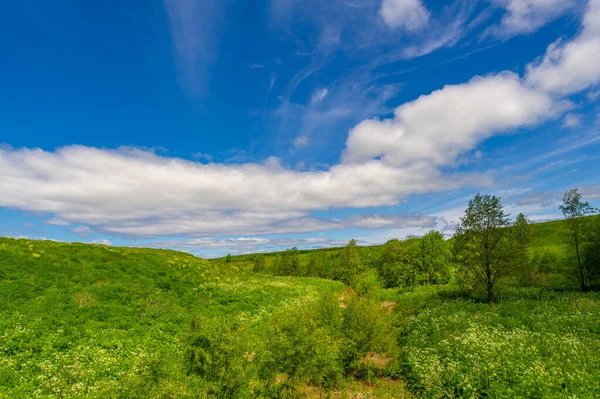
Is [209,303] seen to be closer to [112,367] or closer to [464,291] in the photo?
[112,367]

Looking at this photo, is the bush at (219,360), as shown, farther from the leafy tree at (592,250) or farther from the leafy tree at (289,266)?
the leafy tree at (289,266)

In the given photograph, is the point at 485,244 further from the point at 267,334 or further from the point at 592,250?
the point at 267,334

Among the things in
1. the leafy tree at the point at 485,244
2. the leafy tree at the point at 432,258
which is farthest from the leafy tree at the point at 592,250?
the leafy tree at the point at 432,258

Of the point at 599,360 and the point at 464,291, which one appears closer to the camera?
the point at 599,360

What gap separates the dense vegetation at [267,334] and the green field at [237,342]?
0.31 feet

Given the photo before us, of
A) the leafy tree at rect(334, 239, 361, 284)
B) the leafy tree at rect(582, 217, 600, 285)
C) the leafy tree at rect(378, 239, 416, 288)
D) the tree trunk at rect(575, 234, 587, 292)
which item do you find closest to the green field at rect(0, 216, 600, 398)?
the tree trunk at rect(575, 234, 587, 292)

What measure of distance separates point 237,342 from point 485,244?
1404 inches

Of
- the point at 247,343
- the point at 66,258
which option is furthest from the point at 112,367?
the point at 66,258

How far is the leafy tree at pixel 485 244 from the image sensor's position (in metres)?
35.3

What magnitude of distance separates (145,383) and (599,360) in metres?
24.3

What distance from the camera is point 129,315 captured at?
22.0 metres

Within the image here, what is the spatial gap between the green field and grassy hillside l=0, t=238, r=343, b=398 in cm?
9

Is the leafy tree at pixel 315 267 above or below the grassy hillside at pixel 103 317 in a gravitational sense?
below

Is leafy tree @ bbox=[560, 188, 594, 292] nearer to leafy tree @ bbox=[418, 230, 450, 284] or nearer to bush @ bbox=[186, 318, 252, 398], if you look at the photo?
leafy tree @ bbox=[418, 230, 450, 284]
